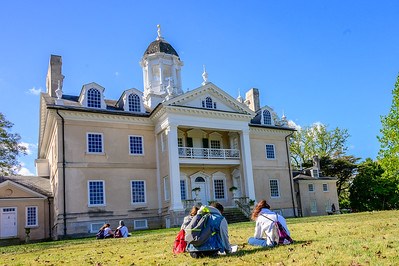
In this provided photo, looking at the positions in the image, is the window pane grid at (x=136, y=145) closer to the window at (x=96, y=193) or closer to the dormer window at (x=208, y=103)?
the window at (x=96, y=193)

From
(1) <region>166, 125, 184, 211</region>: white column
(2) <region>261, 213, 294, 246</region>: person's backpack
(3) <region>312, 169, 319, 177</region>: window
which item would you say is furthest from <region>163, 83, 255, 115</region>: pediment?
(2) <region>261, 213, 294, 246</region>: person's backpack

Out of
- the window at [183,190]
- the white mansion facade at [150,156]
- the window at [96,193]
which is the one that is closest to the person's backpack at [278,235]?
the white mansion facade at [150,156]

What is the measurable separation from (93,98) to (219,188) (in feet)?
39.5

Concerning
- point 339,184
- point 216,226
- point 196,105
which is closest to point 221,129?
point 196,105

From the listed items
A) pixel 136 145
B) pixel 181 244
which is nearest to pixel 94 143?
pixel 136 145

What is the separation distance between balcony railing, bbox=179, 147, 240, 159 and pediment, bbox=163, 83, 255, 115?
3.25 m

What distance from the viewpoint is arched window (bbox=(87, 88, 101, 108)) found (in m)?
27.7

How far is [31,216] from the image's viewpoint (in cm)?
2748

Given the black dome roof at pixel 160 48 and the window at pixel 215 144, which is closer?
the window at pixel 215 144

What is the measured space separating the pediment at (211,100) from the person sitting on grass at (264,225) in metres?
19.6

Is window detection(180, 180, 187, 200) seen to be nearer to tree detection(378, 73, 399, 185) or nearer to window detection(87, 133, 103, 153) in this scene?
window detection(87, 133, 103, 153)

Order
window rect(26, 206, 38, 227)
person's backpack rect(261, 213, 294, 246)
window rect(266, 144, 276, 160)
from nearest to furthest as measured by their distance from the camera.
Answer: person's backpack rect(261, 213, 294, 246)
window rect(26, 206, 38, 227)
window rect(266, 144, 276, 160)

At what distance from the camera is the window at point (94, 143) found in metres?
26.8

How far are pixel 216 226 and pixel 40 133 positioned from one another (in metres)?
29.7
